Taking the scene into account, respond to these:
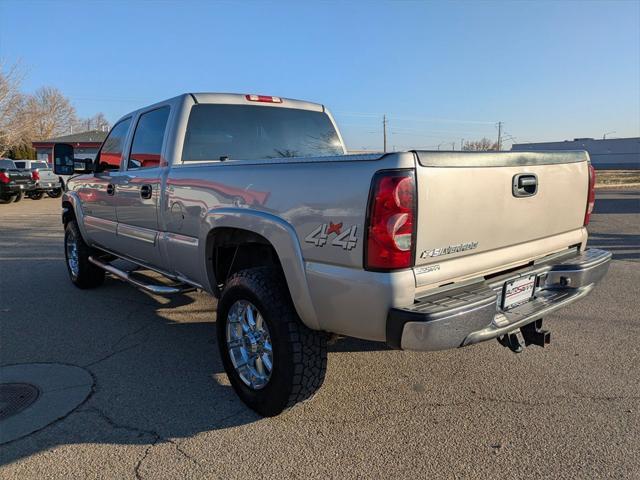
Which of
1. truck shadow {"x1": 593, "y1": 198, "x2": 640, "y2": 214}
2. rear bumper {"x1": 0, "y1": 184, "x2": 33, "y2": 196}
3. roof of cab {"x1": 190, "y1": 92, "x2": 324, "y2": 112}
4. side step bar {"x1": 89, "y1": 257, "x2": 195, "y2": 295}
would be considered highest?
roof of cab {"x1": 190, "y1": 92, "x2": 324, "y2": 112}

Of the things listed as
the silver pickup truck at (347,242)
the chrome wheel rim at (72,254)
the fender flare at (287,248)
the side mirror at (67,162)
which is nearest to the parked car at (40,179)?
the chrome wheel rim at (72,254)

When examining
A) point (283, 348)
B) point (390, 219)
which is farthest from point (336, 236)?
point (283, 348)

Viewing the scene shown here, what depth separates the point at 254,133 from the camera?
4.41m

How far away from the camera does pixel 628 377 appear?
346 cm

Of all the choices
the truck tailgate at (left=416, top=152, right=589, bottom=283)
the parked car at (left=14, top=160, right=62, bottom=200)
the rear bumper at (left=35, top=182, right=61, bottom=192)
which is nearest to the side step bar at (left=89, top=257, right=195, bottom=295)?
the truck tailgate at (left=416, top=152, right=589, bottom=283)

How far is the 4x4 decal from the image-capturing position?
7.72 feet

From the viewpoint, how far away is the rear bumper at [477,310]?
2.23 m

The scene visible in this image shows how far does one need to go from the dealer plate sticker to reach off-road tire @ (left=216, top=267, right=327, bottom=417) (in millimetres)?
1094

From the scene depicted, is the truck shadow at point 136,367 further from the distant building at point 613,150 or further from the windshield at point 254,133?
the distant building at point 613,150

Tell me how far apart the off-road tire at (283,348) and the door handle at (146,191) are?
159 centimetres

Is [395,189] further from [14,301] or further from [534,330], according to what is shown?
[14,301]

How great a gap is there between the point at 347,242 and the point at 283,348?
31.2 inches

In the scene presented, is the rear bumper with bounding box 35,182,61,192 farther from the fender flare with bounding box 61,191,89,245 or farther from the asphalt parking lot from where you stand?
the asphalt parking lot

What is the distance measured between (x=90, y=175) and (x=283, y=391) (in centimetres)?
407
